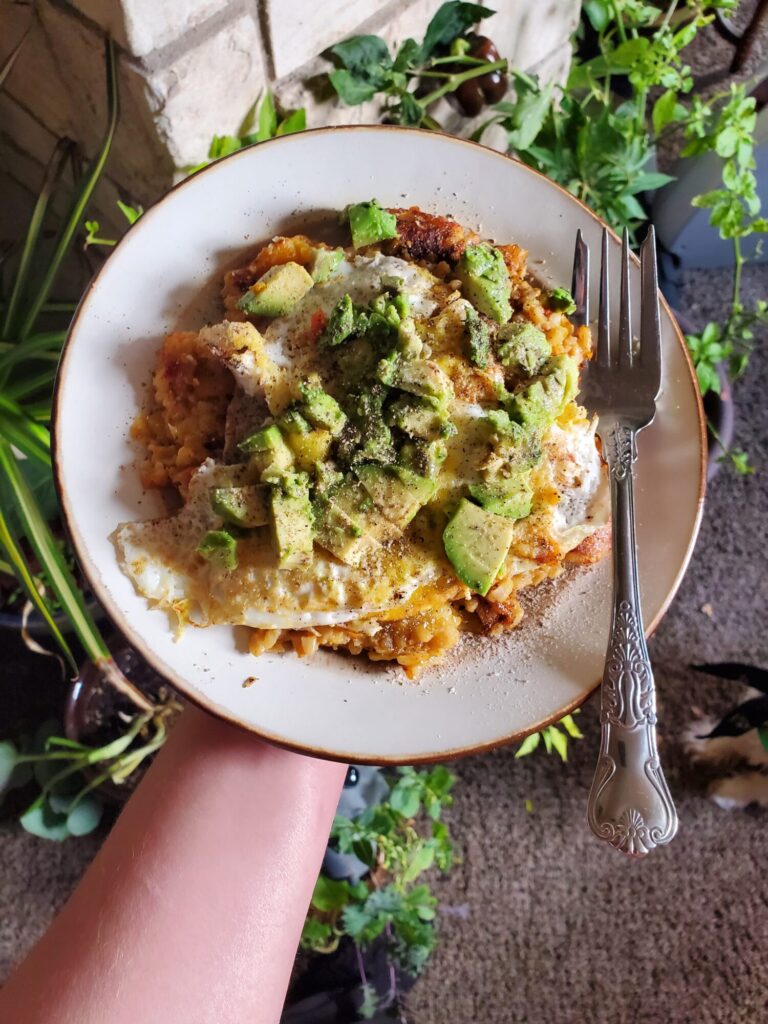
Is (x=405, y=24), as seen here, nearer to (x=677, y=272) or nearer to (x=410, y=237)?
(x=410, y=237)

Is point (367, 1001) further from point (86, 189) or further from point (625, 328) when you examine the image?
point (86, 189)

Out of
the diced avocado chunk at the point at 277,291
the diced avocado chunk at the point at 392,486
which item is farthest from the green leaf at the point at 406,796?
the diced avocado chunk at the point at 277,291

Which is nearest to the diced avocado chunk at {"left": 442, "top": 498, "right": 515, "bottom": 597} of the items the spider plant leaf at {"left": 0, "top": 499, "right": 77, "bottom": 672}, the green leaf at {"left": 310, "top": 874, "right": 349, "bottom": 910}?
the spider plant leaf at {"left": 0, "top": 499, "right": 77, "bottom": 672}

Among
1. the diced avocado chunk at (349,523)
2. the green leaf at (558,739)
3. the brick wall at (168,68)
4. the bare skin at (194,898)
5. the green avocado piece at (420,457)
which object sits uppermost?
the brick wall at (168,68)

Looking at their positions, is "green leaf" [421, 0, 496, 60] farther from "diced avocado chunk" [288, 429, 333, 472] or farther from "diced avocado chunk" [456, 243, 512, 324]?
"diced avocado chunk" [288, 429, 333, 472]

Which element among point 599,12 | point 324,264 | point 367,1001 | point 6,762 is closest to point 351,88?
point 324,264

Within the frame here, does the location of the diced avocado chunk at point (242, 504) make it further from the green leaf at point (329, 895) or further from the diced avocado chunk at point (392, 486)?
the green leaf at point (329, 895)
